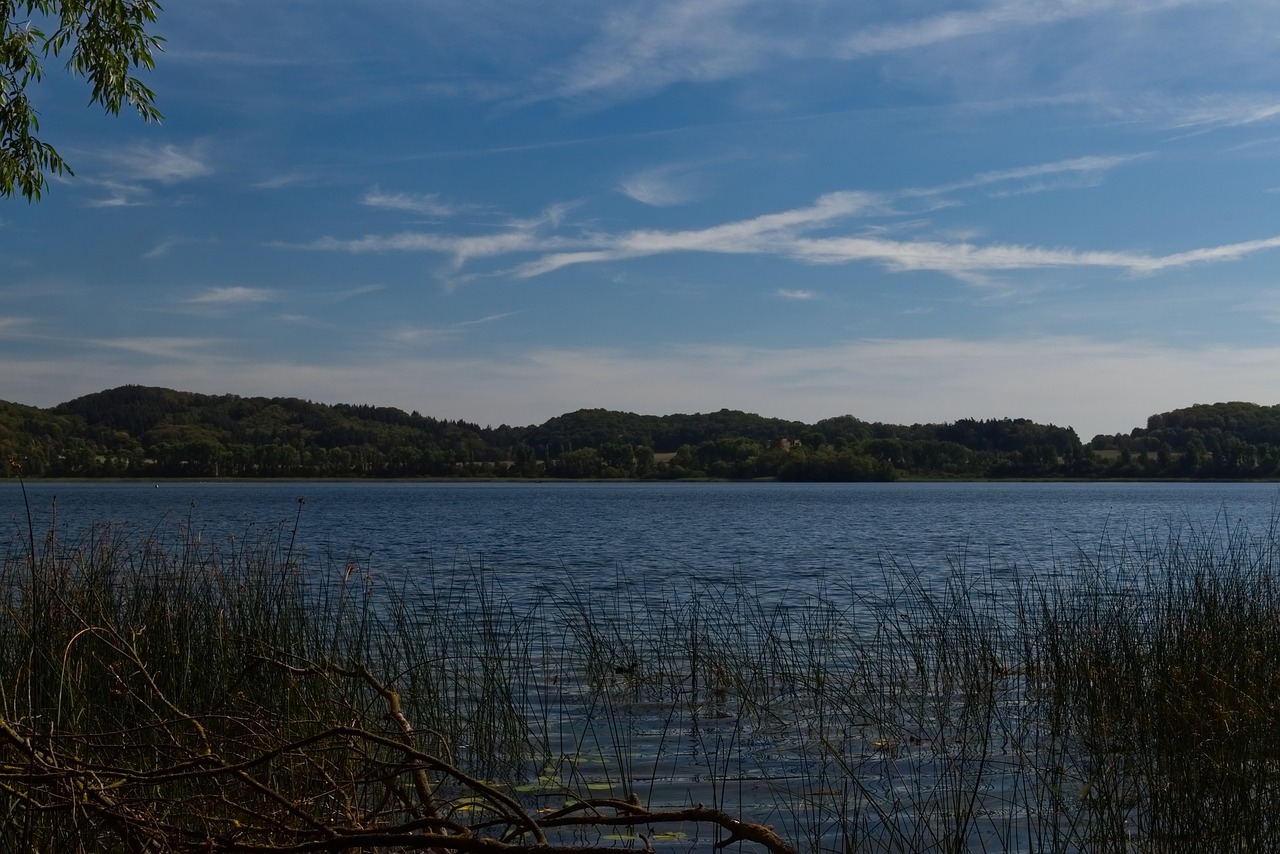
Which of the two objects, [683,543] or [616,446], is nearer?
[683,543]

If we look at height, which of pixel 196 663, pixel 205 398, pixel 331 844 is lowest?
pixel 196 663

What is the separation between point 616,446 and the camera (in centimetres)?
13988

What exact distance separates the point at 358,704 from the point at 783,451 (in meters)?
132

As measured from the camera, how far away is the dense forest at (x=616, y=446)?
116 m

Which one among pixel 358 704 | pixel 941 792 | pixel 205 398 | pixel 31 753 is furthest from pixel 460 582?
pixel 205 398

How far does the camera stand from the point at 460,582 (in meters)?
16.9

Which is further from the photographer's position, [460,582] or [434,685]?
[460,582]

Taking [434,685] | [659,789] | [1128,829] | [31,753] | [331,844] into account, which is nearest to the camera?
[331,844]

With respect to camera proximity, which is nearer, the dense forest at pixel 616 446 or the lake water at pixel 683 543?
the lake water at pixel 683 543

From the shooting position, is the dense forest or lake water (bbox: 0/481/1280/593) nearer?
lake water (bbox: 0/481/1280/593)

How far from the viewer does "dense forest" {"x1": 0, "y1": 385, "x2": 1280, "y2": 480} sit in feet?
381

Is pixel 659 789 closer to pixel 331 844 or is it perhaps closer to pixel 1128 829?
pixel 1128 829

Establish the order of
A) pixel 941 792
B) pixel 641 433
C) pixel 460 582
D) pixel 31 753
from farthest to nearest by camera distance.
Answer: pixel 641 433 → pixel 460 582 → pixel 941 792 → pixel 31 753

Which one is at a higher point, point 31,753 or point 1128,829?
point 31,753
